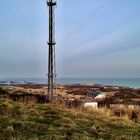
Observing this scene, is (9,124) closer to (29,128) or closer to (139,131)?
(29,128)

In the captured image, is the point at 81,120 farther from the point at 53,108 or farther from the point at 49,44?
the point at 49,44

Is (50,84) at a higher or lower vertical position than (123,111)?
higher

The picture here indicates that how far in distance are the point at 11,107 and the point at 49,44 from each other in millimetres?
9764

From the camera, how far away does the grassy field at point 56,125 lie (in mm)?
9109

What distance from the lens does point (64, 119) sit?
37.7ft

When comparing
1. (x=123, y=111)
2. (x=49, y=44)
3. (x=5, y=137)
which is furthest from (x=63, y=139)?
(x=49, y=44)

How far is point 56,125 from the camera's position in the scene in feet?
34.7

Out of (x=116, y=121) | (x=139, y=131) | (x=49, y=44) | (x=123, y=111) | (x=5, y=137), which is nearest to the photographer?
(x=5, y=137)

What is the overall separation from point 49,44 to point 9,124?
12.5 meters

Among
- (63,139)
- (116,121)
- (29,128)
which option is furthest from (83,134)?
(116,121)

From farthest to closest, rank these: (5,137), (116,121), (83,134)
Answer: (116,121)
(83,134)
(5,137)

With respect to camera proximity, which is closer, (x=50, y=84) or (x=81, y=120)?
(x=81, y=120)

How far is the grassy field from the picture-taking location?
359 inches

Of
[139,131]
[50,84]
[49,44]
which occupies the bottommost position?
[139,131]
